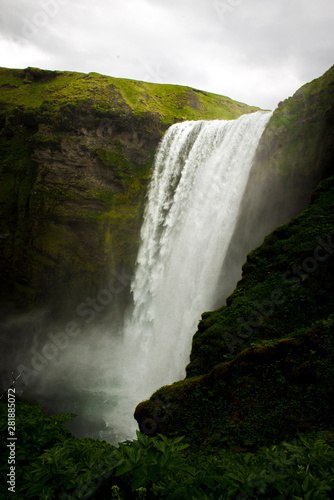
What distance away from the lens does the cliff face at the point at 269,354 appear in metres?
4.77

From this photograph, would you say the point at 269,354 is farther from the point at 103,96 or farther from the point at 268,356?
the point at 103,96

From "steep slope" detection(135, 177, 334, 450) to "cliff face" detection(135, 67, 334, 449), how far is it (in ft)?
0.05

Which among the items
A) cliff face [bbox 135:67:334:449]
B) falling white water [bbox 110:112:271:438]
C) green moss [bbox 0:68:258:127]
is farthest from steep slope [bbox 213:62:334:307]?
green moss [bbox 0:68:258:127]

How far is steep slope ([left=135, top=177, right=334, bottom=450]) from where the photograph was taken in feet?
15.6

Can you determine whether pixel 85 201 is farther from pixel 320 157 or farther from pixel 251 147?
pixel 320 157

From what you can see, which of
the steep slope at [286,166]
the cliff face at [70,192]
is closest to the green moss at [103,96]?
the cliff face at [70,192]

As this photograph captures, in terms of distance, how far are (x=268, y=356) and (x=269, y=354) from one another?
0.13 ft

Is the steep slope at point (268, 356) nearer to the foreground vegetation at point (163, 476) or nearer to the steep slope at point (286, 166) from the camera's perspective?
the foreground vegetation at point (163, 476)

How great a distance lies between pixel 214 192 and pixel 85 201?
28.9ft

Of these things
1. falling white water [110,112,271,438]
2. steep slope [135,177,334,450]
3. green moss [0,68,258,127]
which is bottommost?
steep slope [135,177,334,450]

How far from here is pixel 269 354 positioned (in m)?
5.35

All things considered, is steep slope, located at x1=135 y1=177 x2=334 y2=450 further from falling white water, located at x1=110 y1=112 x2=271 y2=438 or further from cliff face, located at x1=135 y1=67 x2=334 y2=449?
falling white water, located at x1=110 y1=112 x2=271 y2=438

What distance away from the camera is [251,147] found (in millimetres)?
13336

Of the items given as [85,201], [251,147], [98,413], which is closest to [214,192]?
[251,147]
